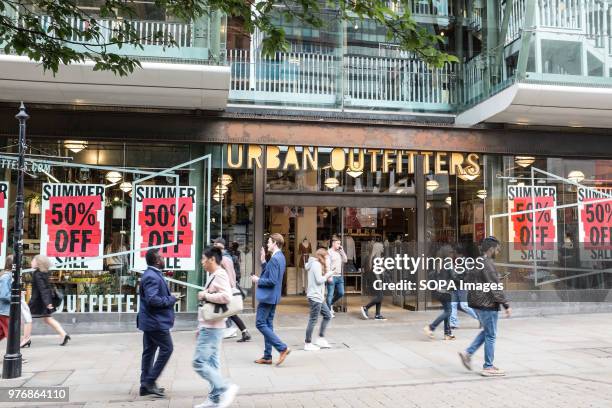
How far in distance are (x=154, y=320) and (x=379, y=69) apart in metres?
9.43

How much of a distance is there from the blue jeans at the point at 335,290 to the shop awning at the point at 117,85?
4.54 m

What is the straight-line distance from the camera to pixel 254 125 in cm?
1235

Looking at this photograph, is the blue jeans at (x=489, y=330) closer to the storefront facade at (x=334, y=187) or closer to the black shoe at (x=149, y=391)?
the storefront facade at (x=334, y=187)

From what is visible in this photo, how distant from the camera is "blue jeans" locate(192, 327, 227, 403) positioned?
575 cm

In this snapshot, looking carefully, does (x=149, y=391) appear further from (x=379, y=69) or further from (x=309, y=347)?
(x=379, y=69)

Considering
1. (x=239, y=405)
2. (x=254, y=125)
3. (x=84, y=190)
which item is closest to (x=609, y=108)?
(x=254, y=125)

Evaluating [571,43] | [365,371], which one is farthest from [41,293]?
[571,43]

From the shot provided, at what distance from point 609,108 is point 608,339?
5.42 meters

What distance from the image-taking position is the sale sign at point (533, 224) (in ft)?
44.2

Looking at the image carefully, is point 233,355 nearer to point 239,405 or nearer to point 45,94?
point 239,405

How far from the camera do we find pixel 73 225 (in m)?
11.6

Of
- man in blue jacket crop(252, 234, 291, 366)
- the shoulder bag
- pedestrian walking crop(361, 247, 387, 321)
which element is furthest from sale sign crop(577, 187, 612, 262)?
the shoulder bag

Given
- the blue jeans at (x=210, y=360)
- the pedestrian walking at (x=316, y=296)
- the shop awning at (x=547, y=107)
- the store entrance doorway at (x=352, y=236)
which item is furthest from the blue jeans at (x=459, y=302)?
the blue jeans at (x=210, y=360)

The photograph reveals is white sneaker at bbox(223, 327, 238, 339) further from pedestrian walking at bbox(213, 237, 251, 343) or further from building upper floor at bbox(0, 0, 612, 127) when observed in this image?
building upper floor at bbox(0, 0, 612, 127)
